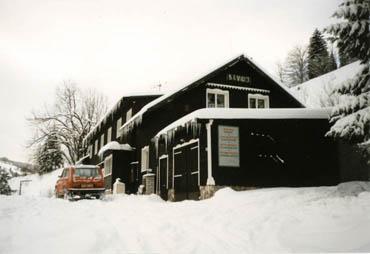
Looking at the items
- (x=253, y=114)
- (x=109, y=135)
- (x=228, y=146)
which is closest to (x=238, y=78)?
(x=253, y=114)

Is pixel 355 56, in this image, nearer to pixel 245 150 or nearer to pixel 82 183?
pixel 245 150

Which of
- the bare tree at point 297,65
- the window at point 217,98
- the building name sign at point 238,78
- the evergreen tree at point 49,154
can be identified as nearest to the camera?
the bare tree at point 297,65

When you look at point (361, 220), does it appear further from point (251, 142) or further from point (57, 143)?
point (57, 143)

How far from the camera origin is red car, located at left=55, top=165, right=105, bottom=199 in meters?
14.9

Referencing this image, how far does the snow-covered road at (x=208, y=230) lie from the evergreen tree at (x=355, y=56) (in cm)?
152

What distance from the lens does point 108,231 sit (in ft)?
20.2

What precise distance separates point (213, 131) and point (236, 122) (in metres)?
0.85

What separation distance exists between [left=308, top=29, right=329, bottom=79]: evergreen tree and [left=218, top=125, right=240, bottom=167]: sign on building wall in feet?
10.3

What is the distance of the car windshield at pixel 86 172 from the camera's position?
15.3 metres

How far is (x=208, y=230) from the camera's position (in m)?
6.55

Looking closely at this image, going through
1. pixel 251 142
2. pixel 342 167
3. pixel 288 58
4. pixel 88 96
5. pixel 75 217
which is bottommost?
pixel 75 217

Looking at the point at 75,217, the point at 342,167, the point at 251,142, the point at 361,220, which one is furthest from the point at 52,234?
the point at 342,167

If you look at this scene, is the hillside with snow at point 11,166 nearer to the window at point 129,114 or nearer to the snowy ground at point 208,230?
the snowy ground at point 208,230

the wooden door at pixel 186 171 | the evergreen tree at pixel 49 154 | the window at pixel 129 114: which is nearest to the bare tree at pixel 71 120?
the evergreen tree at pixel 49 154
